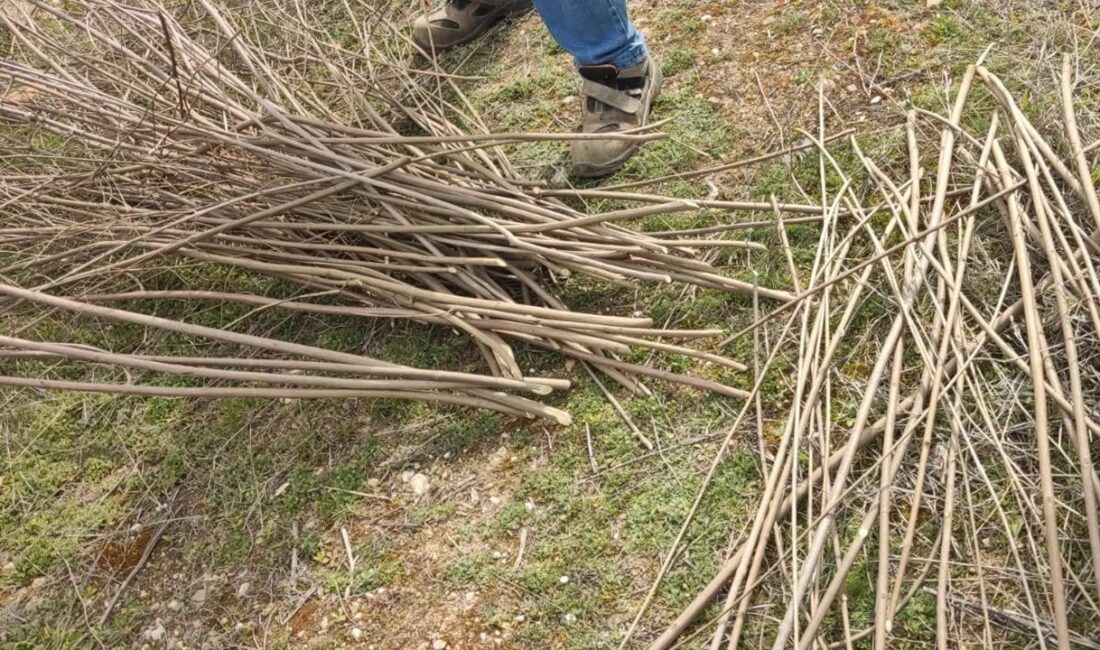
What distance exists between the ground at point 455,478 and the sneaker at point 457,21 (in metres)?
0.79

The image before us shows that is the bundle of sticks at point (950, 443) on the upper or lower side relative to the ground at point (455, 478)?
lower

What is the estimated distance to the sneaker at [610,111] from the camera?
2.21 meters

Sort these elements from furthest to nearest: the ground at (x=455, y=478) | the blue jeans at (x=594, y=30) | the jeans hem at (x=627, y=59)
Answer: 1. the jeans hem at (x=627, y=59)
2. the blue jeans at (x=594, y=30)
3. the ground at (x=455, y=478)

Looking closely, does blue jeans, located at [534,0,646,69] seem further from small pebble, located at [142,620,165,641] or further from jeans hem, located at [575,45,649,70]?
small pebble, located at [142,620,165,641]

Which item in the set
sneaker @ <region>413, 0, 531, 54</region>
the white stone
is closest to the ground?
the white stone

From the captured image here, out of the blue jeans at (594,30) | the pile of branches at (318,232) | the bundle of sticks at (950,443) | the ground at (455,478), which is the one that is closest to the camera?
the bundle of sticks at (950,443)

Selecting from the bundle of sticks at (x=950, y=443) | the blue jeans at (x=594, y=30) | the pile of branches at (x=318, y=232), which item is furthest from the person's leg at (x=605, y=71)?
the bundle of sticks at (x=950, y=443)

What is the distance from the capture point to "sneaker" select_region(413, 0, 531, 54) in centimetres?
281

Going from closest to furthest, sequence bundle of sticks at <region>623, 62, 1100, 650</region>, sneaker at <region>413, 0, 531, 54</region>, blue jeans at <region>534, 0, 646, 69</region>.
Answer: bundle of sticks at <region>623, 62, 1100, 650</region>, blue jeans at <region>534, 0, 646, 69</region>, sneaker at <region>413, 0, 531, 54</region>

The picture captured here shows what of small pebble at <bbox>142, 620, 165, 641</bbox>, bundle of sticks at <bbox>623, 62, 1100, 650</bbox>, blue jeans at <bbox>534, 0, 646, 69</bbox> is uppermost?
blue jeans at <bbox>534, 0, 646, 69</bbox>

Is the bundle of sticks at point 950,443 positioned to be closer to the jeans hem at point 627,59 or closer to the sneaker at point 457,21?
the jeans hem at point 627,59

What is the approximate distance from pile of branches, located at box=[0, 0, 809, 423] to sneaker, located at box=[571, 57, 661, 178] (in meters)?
0.19

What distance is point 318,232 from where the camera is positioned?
207 cm

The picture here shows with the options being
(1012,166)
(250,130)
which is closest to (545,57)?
(250,130)
